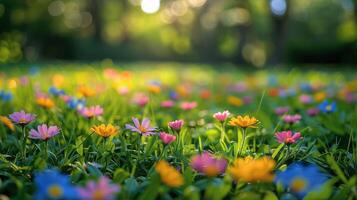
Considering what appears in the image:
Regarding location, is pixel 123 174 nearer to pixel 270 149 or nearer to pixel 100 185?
pixel 100 185

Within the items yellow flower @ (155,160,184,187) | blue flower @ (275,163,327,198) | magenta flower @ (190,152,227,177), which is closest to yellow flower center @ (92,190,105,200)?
yellow flower @ (155,160,184,187)

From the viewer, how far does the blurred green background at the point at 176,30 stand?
1387 cm

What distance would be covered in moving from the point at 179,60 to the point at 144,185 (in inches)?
649

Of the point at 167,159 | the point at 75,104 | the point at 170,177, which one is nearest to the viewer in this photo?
the point at 170,177

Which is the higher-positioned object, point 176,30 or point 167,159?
point 167,159

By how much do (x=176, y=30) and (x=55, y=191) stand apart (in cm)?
2452

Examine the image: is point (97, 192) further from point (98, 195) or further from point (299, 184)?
point (299, 184)

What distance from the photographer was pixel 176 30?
82.1 ft

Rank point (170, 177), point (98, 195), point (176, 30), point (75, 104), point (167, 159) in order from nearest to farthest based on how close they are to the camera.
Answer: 1. point (98, 195)
2. point (170, 177)
3. point (167, 159)
4. point (75, 104)
5. point (176, 30)

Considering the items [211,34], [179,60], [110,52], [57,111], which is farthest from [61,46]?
[57,111]

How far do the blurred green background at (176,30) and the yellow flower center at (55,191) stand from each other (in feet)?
31.4

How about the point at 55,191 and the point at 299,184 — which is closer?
the point at 55,191

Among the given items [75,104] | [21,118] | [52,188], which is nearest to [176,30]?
[75,104]

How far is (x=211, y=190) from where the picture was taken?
1.07 m
